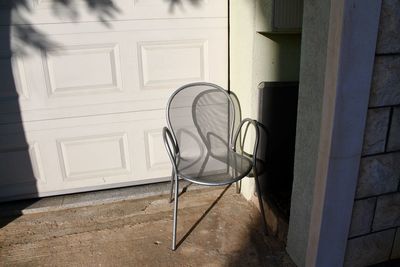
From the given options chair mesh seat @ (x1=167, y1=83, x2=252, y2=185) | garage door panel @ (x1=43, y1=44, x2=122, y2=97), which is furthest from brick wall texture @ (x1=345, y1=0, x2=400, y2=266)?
garage door panel @ (x1=43, y1=44, x2=122, y2=97)

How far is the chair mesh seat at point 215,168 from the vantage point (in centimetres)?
190

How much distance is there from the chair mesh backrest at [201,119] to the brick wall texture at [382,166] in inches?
36.3

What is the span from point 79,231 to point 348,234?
1580 millimetres

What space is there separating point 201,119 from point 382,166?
3.66 ft

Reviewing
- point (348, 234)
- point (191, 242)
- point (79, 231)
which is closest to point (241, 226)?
point (191, 242)

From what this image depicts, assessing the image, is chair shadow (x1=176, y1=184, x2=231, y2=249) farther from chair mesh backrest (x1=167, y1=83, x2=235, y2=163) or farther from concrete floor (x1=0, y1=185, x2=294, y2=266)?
chair mesh backrest (x1=167, y1=83, x2=235, y2=163)

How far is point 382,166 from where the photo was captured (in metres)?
1.52

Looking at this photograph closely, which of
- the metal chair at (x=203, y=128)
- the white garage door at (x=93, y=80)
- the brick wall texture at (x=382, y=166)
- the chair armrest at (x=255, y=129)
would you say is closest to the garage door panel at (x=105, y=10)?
the white garage door at (x=93, y=80)

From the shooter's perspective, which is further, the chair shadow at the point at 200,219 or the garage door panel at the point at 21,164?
the garage door panel at the point at 21,164

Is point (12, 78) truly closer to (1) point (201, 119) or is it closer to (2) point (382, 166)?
(1) point (201, 119)

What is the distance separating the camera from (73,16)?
2.09m

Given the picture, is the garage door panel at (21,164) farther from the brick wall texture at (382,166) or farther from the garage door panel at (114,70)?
the brick wall texture at (382,166)

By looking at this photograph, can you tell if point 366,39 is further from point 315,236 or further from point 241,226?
point 241,226

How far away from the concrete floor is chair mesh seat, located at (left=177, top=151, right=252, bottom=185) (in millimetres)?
381
